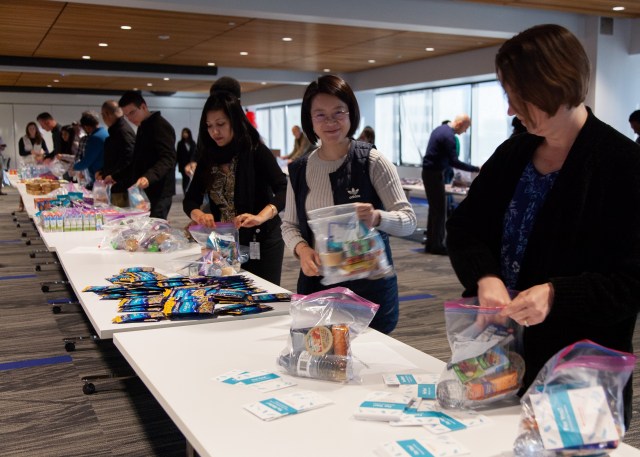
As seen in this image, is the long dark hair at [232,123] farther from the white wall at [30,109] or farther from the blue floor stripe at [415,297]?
the white wall at [30,109]

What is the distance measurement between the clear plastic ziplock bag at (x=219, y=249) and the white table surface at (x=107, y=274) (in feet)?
0.30

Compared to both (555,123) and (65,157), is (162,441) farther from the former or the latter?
(65,157)

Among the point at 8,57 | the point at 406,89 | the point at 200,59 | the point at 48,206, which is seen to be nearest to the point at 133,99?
the point at 48,206

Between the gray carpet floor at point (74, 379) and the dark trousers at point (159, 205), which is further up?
the dark trousers at point (159, 205)

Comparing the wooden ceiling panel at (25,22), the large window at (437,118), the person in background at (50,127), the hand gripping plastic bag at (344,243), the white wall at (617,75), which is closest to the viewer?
the hand gripping plastic bag at (344,243)

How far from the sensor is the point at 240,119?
3.12 m

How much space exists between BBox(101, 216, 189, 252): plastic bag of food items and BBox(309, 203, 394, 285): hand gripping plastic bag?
1.73 metres

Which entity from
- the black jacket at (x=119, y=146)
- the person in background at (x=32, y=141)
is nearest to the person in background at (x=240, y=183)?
the black jacket at (x=119, y=146)

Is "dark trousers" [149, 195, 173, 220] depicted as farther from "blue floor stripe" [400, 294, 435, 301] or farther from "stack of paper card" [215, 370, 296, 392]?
"stack of paper card" [215, 370, 296, 392]

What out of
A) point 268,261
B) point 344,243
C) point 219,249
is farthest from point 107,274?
point 344,243

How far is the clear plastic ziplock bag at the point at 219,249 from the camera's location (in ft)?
9.66

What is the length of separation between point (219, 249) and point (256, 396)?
149cm

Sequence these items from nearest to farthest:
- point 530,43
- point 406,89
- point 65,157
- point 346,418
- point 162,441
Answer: point 530,43 → point 346,418 → point 162,441 → point 65,157 → point 406,89

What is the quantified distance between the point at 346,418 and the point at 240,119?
1968 mm
